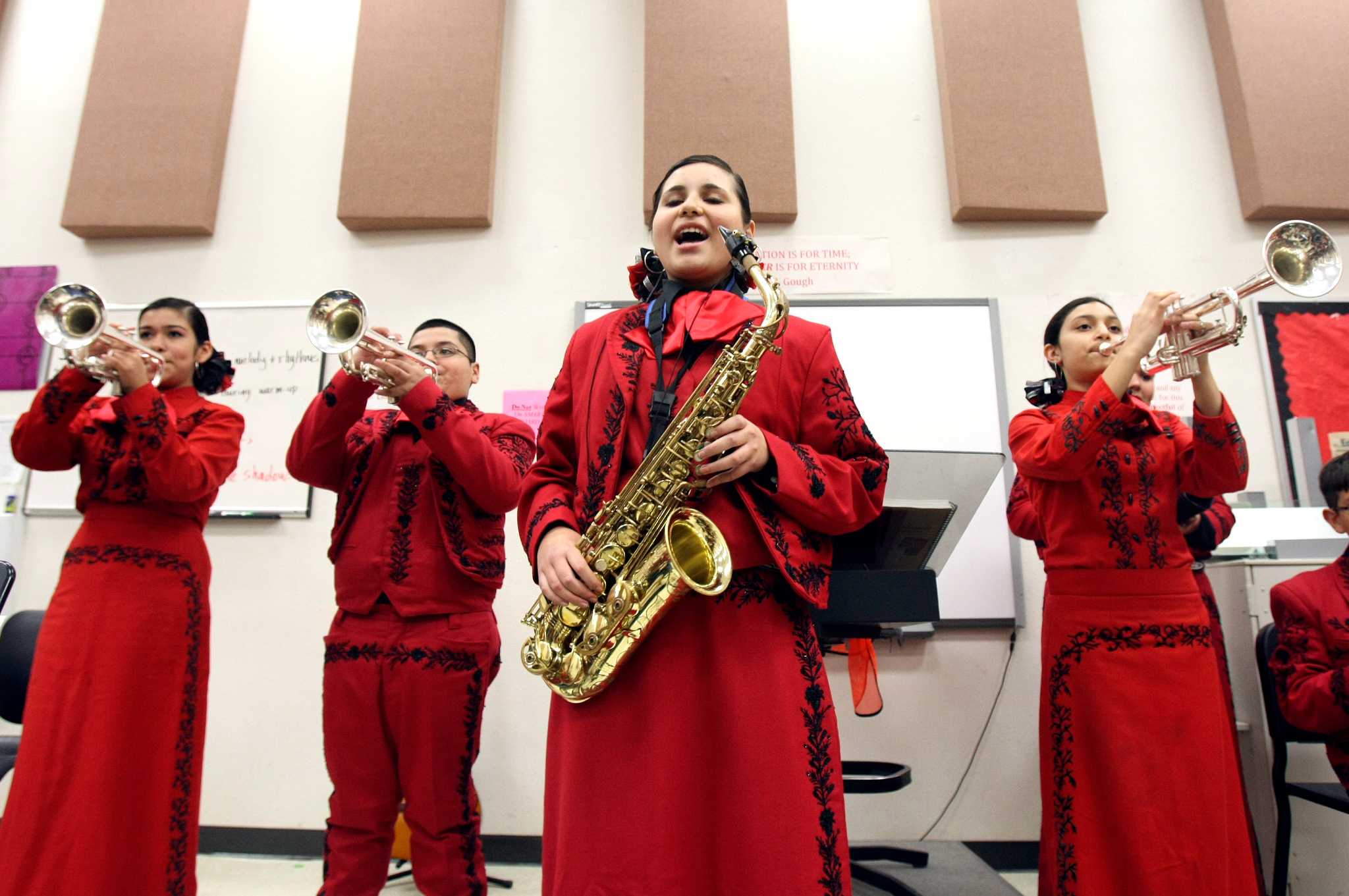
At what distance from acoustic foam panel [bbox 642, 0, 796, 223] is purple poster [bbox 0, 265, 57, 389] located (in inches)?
125

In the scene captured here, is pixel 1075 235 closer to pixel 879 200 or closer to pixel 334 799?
pixel 879 200

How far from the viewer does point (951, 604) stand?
134 inches

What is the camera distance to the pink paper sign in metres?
3.70

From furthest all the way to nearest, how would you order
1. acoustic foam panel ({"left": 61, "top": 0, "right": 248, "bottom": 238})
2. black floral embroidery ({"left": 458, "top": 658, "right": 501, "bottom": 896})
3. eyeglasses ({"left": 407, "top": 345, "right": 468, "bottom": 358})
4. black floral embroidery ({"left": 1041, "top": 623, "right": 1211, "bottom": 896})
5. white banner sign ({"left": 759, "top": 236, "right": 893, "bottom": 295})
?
acoustic foam panel ({"left": 61, "top": 0, "right": 248, "bottom": 238}), white banner sign ({"left": 759, "top": 236, "right": 893, "bottom": 295}), eyeglasses ({"left": 407, "top": 345, "right": 468, "bottom": 358}), black floral embroidery ({"left": 458, "top": 658, "right": 501, "bottom": 896}), black floral embroidery ({"left": 1041, "top": 623, "right": 1211, "bottom": 896})

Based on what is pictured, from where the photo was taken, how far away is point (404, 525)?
223 centimetres

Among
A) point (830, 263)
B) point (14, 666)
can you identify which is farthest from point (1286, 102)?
point (14, 666)

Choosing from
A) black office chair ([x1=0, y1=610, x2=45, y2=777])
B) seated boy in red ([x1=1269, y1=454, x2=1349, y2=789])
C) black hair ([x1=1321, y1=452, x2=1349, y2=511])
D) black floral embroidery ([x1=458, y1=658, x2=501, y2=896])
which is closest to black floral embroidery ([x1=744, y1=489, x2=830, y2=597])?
black floral embroidery ([x1=458, y1=658, x2=501, y2=896])

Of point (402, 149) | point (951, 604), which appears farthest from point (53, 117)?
point (951, 604)

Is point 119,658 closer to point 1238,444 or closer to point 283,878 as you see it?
point 283,878

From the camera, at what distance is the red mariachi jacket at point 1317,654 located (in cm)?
216

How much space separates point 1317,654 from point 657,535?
2166 millimetres

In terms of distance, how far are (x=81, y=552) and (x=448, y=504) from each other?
3.12 ft

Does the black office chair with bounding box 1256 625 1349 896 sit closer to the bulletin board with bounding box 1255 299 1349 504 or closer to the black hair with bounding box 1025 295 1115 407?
the black hair with bounding box 1025 295 1115 407

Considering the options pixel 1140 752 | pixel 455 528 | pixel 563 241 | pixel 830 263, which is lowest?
pixel 1140 752
